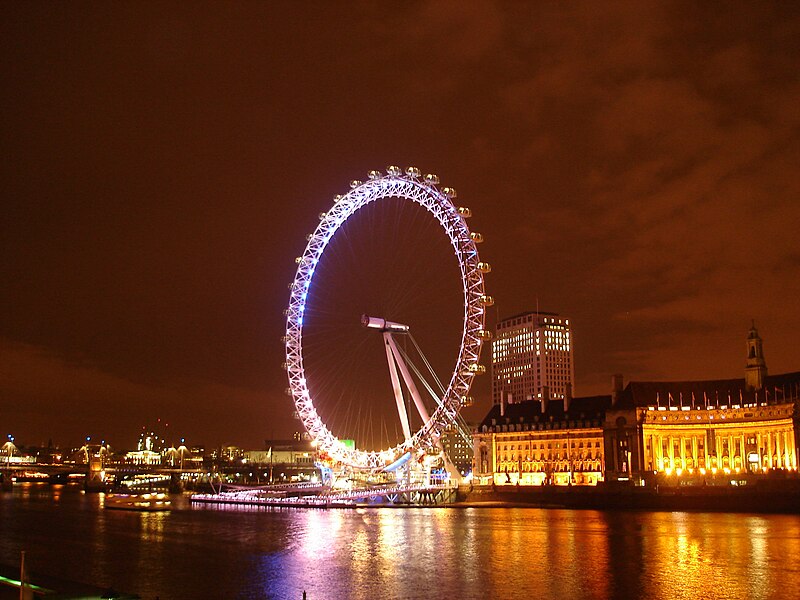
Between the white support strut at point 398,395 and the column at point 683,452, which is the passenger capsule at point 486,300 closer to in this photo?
the white support strut at point 398,395

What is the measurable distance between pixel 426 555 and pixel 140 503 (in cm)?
6004

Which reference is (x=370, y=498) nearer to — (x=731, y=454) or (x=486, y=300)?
(x=486, y=300)

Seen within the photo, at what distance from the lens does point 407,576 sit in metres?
39.0

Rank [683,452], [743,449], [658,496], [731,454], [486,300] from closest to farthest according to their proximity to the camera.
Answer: [486,300] → [658,496] → [743,449] → [731,454] → [683,452]

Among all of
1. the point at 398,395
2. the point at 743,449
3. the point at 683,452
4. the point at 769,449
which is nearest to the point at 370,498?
the point at 398,395

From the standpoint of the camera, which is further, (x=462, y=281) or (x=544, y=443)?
(x=544, y=443)

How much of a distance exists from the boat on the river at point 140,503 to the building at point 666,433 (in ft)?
126

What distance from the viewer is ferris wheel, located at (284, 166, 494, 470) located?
74750mm

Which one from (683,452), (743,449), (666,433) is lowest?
(683,452)

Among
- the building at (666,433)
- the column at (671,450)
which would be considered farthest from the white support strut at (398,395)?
the column at (671,450)

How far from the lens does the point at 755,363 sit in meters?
109

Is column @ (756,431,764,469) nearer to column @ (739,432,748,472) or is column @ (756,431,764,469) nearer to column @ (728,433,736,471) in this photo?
column @ (739,432,748,472)

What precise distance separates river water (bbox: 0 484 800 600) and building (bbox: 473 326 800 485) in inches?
1290

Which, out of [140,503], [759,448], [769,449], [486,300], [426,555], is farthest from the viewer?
[759,448]
